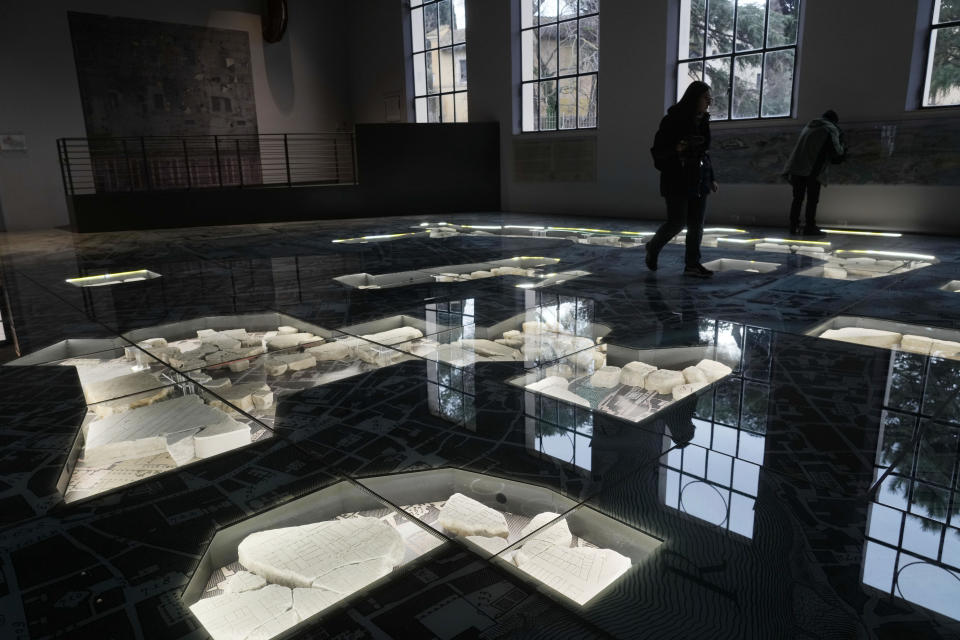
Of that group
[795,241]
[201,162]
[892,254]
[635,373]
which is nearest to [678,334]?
[635,373]

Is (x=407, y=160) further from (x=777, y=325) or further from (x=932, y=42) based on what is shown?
(x=777, y=325)

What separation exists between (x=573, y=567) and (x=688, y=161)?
3.76 meters

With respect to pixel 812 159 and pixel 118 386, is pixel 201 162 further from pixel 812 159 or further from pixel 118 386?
pixel 118 386

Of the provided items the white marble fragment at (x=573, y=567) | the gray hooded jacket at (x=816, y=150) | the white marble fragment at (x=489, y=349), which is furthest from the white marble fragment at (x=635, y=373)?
the gray hooded jacket at (x=816, y=150)

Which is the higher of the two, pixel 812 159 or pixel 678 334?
pixel 812 159

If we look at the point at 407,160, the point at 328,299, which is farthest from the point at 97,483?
the point at 407,160

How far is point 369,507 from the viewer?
1751mm

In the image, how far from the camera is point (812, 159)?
24.0ft

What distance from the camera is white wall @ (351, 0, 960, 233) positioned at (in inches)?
293

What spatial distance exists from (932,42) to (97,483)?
29.1 feet

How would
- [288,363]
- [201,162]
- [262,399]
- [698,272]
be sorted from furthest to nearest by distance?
1. [201,162]
2. [698,272]
3. [288,363]
4. [262,399]

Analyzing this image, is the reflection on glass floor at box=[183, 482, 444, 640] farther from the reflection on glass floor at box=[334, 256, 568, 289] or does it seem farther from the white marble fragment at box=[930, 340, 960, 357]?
the reflection on glass floor at box=[334, 256, 568, 289]

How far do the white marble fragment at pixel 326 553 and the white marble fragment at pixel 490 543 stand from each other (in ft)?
0.59

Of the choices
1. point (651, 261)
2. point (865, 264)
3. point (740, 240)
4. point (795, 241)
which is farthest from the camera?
point (740, 240)
